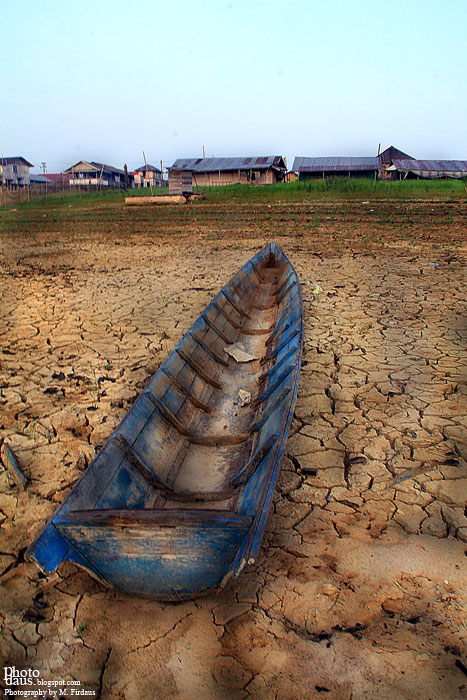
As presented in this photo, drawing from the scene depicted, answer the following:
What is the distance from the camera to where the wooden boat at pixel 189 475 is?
5.63 feet

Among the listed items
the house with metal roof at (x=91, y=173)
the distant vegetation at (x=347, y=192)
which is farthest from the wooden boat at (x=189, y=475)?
the house with metal roof at (x=91, y=173)

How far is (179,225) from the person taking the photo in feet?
46.5

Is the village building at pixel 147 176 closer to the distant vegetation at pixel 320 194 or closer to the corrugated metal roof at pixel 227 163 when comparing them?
the corrugated metal roof at pixel 227 163

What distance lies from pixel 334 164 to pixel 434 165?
8.34 m

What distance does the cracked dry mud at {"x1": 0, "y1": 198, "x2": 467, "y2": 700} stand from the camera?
5.58ft

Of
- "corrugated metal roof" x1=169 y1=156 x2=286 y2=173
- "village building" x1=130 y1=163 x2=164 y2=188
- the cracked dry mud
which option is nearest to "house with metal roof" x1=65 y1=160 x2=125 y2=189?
"village building" x1=130 y1=163 x2=164 y2=188

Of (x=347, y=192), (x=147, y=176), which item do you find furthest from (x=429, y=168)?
(x=147, y=176)

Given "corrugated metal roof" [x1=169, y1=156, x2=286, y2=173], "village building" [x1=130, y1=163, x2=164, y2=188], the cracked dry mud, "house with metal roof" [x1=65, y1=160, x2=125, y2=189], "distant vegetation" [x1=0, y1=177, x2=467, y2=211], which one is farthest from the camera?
"village building" [x1=130, y1=163, x2=164, y2=188]

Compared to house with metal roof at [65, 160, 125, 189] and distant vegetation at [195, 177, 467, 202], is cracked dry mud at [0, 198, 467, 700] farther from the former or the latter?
house with metal roof at [65, 160, 125, 189]

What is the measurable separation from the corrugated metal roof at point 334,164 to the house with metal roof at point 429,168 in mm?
1717

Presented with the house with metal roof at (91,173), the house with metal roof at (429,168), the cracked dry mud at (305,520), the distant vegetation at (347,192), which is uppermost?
the house with metal roof at (91,173)

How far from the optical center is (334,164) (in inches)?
1242

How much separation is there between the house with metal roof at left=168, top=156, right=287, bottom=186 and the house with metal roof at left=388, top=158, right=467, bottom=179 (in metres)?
9.23

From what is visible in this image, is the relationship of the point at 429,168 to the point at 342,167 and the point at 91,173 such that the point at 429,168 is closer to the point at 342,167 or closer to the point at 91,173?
the point at 342,167
